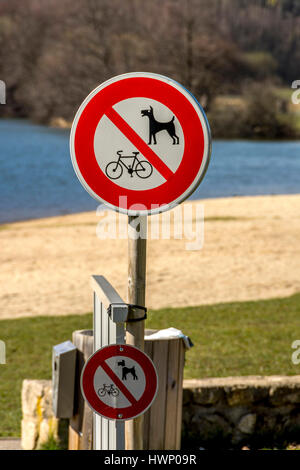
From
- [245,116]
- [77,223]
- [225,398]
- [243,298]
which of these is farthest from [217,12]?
[225,398]

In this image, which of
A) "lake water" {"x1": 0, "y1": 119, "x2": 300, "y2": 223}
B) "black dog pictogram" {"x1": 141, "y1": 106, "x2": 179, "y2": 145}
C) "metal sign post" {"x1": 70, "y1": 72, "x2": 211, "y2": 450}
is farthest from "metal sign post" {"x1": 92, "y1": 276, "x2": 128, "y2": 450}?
"lake water" {"x1": 0, "y1": 119, "x2": 300, "y2": 223}

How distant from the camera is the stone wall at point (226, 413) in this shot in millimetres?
3764

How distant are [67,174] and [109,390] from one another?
31.7m

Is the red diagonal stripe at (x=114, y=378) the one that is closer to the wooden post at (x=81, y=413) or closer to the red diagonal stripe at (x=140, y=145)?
the red diagonal stripe at (x=140, y=145)

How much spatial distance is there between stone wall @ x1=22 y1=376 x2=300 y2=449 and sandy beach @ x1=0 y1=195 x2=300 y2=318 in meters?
4.65

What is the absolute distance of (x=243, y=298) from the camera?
888cm

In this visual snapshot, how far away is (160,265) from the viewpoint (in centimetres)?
1128

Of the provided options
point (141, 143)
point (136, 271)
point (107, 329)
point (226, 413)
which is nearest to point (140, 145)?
point (141, 143)

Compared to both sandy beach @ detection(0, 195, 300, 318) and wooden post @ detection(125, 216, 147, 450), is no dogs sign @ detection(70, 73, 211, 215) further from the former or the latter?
sandy beach @ detection(0, 195, 300, 318)

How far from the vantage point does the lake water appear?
951 inches

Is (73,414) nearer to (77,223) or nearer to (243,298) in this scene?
(243,298)

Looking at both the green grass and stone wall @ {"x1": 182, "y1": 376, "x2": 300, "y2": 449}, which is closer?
stone wall @ {"x1": 182, "y1": 376, "x2": 300, "y2": 449}

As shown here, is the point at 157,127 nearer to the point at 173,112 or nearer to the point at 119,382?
the point at 173,112

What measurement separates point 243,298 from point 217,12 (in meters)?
73.9
